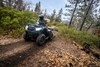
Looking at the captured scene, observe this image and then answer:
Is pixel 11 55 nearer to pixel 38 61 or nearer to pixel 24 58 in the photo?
pixel 24 58

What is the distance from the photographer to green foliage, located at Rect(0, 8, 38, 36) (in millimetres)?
12950

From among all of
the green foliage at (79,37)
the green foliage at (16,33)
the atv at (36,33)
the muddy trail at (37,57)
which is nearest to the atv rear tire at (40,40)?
the atv at (36,33)

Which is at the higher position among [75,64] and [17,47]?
[17,47]

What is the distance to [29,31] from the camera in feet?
32.5

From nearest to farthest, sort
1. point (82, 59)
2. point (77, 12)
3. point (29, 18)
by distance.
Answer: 1. point (82, 59)
2. point (29, 18)
3. point (77, 12)

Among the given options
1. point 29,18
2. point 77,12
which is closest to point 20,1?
point 77,12

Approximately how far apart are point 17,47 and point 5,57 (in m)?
1.75

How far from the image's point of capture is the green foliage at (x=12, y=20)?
12950mm

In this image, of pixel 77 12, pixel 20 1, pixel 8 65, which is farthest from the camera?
pixel 20 1

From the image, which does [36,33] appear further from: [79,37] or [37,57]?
[79,37]

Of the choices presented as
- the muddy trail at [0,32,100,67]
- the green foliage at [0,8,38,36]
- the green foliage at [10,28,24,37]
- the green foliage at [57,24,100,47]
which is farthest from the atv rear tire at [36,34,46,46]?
the green foliage at [57,24,100,47]

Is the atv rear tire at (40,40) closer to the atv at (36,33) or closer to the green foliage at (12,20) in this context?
the atv at (36,33)

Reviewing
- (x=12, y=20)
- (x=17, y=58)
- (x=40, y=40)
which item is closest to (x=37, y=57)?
(x=17, y=58)

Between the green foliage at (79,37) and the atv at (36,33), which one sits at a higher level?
the atv at (36,33)
